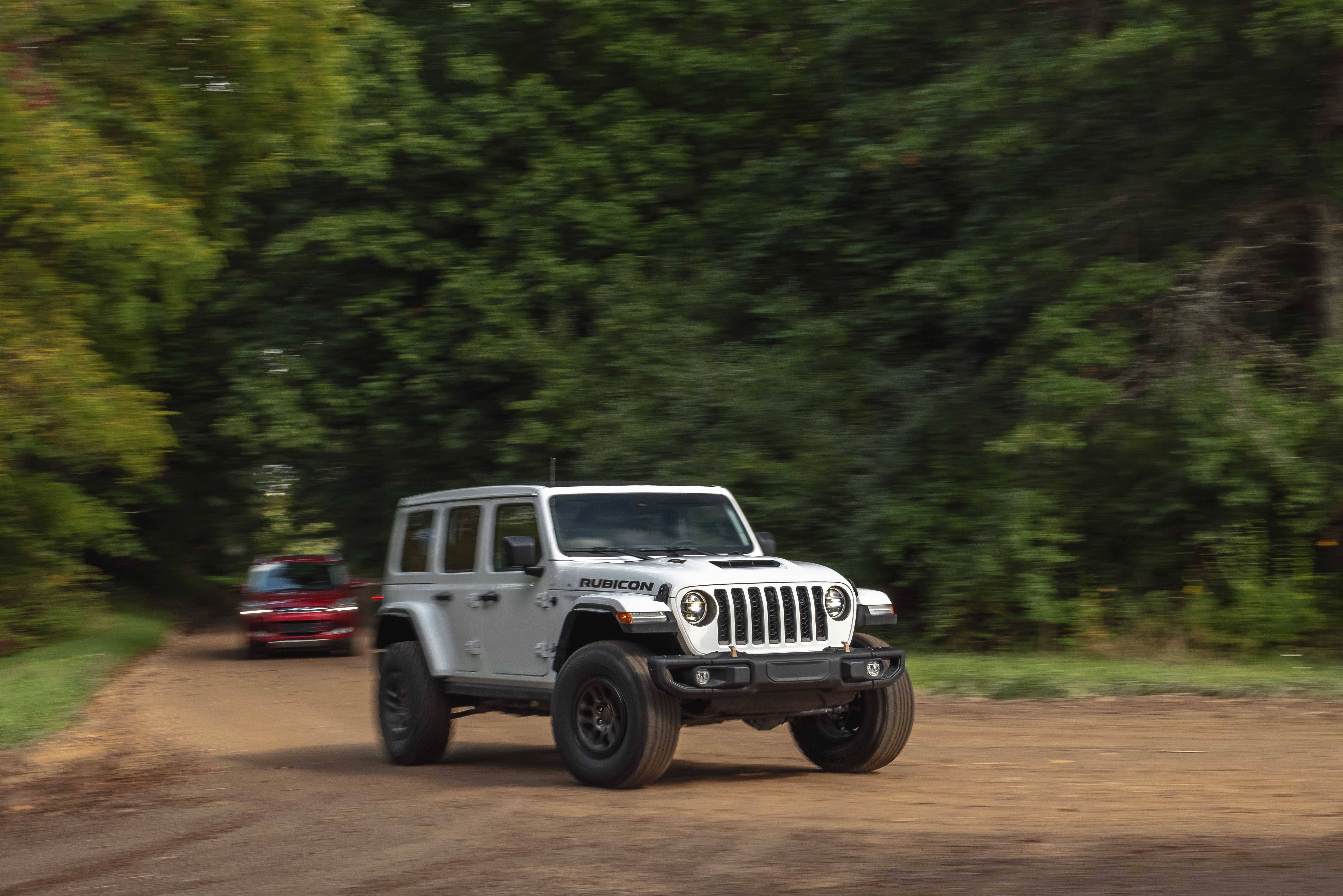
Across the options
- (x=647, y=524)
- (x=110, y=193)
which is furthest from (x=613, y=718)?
(x=110, y=193)

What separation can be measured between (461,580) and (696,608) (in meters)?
2.68

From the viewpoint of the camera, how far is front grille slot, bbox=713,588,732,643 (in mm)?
9492

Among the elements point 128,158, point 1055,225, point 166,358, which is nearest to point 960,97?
point 1055,225

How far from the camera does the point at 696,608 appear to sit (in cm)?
943

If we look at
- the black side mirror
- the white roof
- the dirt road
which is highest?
the white roof

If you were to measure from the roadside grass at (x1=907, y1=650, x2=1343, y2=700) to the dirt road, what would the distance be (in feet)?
1.63

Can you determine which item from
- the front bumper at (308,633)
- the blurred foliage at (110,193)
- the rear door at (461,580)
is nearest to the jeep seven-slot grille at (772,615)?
the rear door at (461,580)

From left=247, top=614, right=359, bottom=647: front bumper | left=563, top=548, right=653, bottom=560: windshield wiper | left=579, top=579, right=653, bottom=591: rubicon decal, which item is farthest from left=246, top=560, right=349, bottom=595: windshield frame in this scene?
left=579, top=579, right=653, bottom=591: rubicon decal

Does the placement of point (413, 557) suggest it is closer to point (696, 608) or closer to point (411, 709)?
point (411, 709)

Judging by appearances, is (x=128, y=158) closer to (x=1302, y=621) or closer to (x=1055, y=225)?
(x=1055, y=225)

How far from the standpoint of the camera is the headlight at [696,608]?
→ 941cm

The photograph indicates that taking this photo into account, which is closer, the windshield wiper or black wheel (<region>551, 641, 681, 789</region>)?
black wheel (<region>551, 641, 681, 789</region>)

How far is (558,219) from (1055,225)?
883 cm

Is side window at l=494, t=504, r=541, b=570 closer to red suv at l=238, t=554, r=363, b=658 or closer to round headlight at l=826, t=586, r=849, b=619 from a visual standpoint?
round headlight at l=826, t=586, r=849, b=619
